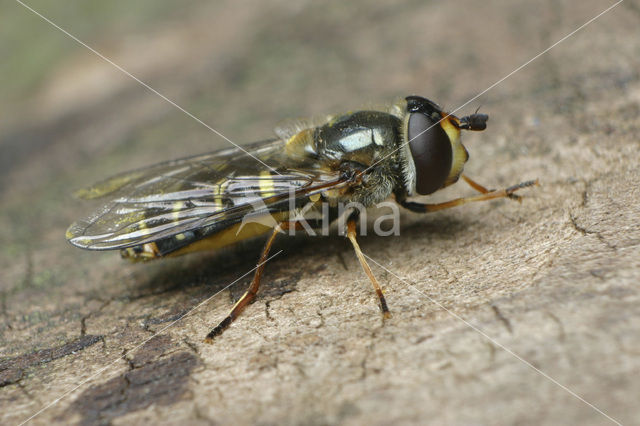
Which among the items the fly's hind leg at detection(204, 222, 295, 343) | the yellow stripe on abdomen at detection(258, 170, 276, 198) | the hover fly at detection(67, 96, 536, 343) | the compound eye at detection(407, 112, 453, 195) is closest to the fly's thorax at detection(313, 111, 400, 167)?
the hover fly at detection(67, 96, 536, 343)

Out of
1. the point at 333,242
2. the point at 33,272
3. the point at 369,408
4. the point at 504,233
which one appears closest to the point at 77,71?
the point at 33,272

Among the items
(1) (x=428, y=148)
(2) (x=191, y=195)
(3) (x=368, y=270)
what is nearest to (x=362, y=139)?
(1) (x=428, y=148)

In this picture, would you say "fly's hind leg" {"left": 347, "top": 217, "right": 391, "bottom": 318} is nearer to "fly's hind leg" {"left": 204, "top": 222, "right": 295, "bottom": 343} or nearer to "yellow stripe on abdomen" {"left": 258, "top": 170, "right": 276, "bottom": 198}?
"fly's hind leg" {"left": 204, "top": 222, "right": 295, "bottom": 343}

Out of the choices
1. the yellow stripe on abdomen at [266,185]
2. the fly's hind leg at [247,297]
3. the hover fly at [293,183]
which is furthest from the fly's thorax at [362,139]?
Answer: the fly's hind leg at [247,297]

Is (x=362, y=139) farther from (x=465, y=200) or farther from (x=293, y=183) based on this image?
(x=465, y=200)

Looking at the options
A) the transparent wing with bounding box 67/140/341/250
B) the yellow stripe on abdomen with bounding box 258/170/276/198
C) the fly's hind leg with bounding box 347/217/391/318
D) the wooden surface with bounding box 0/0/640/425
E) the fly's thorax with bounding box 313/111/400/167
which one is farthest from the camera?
the fly's thorax with bounding box 313/111/400/167

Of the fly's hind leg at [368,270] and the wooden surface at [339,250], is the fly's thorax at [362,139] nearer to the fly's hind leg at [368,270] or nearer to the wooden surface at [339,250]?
the fly's hind leg at [368,270]

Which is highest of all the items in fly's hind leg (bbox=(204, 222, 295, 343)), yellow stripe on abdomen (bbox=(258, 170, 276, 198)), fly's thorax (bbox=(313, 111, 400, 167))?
fly's thorax (bbox=(313, 111, 400, 167))

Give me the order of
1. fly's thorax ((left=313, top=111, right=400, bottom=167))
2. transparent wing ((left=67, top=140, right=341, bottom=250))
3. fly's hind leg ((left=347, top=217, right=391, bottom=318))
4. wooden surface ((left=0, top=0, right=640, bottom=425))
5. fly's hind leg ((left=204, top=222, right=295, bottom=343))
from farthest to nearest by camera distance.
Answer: fly's thorax ((left=313, top=111, right=400, bottom=167)) < transparent wing ((left=67, top=140, right=341, bottom=250)) < fly's hind leg ((left=204, top=222, right=295, bottom=343)) < fly's hind leg ((left=347, top=217, right=391, bottom=318)) < wooden surface ((left=0, top=0, right=640, bottom=425))

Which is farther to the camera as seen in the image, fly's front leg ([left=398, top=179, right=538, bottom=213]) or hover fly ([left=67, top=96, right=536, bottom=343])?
fly's front leg ([left=398, top=179, right=538, bottom=213])
